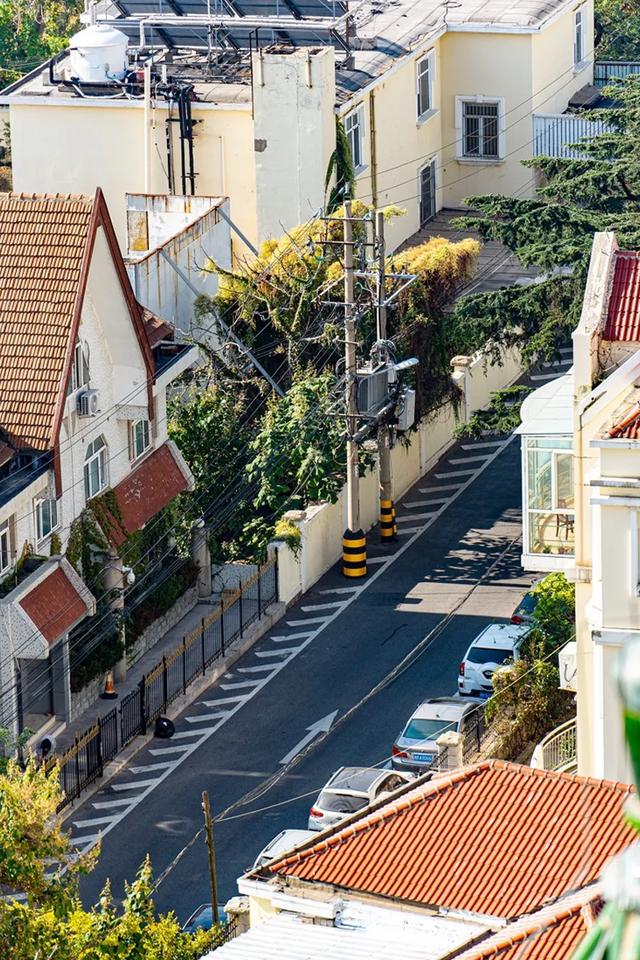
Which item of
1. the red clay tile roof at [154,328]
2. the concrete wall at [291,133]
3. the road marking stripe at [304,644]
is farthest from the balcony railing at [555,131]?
the red clay tile roof at [154,328]

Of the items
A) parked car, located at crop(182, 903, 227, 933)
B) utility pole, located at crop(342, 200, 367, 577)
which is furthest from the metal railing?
parked car, located at crop(182, 903, 227, 933)

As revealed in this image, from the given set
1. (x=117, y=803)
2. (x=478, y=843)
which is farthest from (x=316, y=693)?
(x=478, y=843)

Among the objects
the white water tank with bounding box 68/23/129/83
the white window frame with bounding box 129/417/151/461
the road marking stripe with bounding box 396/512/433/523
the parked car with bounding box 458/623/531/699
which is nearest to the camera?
the parked car with bounding box 458/623/531/699

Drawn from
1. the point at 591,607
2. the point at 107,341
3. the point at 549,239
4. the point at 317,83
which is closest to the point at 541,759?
the point at 591,607

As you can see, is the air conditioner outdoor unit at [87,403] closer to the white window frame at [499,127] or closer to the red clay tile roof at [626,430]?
the red clay tile roof at [626,430]

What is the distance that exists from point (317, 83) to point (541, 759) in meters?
32.3

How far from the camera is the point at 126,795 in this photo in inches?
1564

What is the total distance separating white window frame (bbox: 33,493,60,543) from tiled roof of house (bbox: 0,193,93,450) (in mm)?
1291

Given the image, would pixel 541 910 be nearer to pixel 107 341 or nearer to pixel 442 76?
pixel 107 341

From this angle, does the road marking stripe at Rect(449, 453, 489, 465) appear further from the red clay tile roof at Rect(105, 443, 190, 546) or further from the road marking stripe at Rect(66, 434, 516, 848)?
the red clay tile roof at Rect(105, 443, 190, 546)

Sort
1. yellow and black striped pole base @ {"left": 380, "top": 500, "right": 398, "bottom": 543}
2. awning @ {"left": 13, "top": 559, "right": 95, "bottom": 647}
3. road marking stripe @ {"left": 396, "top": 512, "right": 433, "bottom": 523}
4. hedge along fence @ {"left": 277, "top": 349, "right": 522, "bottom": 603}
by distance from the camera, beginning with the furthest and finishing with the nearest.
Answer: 1. road marking stripe @ {"left": 396, "top": 512, "right": 433, "bottom": 523}
2. yellow and black striped pole base @ {"left": 380, "top": 500, "right": 398, "bottom": 543}
3. hedge along fence @ {"left": 277, "top": 349, "right": 522, "bottom": 603}
4. awning @ {"left": 13, "top": 559, "right": 95, "bottom": 647}

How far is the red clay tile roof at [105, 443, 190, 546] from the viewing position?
4462 cm

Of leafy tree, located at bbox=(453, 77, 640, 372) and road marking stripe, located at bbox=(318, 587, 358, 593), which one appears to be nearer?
leafy tree, located at bbox=(453, 77, 640, 372)

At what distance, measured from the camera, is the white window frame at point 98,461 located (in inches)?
1704
